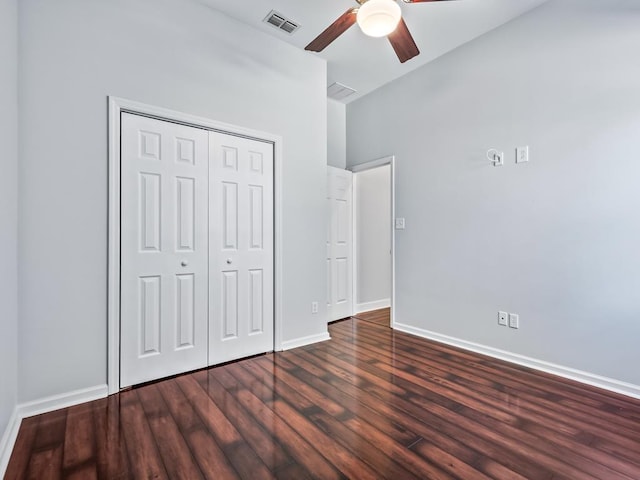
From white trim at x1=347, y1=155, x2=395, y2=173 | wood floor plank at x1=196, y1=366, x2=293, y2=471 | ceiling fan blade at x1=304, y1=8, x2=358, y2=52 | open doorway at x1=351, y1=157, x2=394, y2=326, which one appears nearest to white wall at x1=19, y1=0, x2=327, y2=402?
wood floor plank at x1=196, y1=366, x2=293, y2=471

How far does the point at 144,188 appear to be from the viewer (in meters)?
2.43

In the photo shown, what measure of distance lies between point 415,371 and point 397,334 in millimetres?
1048

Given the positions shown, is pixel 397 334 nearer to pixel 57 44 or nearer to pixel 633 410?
pixel 633 410

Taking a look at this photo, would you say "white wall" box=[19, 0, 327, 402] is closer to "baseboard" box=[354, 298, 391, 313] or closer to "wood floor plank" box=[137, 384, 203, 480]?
"wood floor plank" box=[137, 384, 203, 480]

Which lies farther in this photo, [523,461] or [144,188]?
[144,188]

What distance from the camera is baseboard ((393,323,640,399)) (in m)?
2.27

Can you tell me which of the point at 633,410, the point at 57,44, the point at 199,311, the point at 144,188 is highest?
the point at 57,44

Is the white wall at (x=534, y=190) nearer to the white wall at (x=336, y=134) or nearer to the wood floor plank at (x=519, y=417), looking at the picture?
the wood floor plank at (x=519, y=417)

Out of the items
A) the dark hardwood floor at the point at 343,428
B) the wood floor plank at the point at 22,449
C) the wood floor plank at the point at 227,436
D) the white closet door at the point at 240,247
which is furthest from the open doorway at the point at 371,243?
the wood floor plank at the point at 22,449

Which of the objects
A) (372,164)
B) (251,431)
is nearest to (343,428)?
(251,431)

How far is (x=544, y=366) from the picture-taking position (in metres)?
2.65

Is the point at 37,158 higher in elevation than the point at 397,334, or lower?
higher

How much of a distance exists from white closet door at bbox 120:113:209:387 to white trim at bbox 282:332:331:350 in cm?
81

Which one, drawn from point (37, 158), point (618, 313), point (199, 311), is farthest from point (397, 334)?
point (37, 158)
